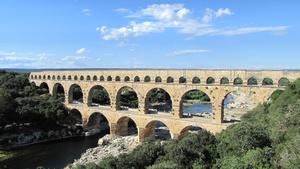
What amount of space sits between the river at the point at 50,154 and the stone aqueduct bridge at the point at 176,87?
13.7 feet

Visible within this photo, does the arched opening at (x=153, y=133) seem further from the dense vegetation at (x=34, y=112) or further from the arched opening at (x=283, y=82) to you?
the arched opening at (x=283, y=82)

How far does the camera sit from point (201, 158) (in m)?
21.9

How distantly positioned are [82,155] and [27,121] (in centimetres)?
1248

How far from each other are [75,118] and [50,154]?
44.1 ft

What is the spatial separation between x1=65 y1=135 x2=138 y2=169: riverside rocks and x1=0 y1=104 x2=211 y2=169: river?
1.67 metres

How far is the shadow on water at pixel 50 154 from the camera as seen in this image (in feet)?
117

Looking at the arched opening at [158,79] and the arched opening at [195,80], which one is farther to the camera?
the arched opening at [158,79]

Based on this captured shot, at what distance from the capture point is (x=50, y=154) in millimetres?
39344

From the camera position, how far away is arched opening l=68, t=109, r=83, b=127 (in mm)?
51247

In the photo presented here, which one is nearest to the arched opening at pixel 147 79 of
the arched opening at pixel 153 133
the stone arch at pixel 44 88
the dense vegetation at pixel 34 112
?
the arched opening at pixel 153 133

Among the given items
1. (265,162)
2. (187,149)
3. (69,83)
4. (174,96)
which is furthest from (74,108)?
(265,162)

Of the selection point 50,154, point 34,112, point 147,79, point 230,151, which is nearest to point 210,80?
point 147,79

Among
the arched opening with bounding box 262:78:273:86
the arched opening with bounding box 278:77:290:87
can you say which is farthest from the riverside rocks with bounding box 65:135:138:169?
the arched opening with bounding box 278:77:290:87

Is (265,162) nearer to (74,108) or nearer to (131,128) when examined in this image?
(131,128)
